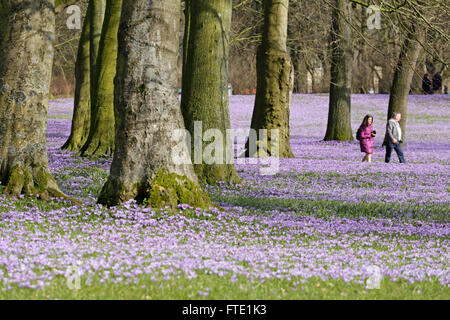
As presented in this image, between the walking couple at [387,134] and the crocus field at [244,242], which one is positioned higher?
the walking couple at [387,134]

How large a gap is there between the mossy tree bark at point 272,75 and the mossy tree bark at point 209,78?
A: 5352 mm

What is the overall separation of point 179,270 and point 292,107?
44913 millimetres

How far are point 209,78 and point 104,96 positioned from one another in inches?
246

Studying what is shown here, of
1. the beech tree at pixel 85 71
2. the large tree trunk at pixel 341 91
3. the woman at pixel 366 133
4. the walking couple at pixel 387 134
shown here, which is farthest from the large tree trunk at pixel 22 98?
the large tree trunk at pixel 341 91

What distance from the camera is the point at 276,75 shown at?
754 inches

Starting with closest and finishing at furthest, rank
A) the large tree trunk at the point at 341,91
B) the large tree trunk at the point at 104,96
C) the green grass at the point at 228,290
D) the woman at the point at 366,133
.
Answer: the green grass at the point at 228,290 → the large tree trunk at the point at 104,96 → the woman at the point at 366,133 → the large tree trunk at the point at 341,91

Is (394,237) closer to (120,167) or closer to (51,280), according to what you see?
(120,167)

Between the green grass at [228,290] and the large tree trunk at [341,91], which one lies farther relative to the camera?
the large tree trunk at [341,91]

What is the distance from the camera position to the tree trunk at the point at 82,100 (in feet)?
72.0

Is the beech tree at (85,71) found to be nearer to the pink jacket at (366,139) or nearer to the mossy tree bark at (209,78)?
the mossy tree bark at (209,78)

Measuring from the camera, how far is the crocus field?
19.5 feet

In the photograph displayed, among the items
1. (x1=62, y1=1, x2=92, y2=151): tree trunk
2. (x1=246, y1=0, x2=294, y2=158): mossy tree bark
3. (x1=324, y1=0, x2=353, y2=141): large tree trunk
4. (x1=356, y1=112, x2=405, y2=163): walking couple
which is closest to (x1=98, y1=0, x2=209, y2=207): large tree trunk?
(x1=246, y1=0, x2=294, y2=158): mossy tree bark

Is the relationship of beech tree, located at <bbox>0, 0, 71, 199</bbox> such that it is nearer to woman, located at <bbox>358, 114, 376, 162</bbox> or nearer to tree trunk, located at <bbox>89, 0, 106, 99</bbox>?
tree trunk, located at <bbox>89, 0, 106, 99</bbox>

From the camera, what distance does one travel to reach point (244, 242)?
27.3ft
